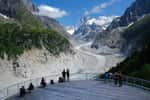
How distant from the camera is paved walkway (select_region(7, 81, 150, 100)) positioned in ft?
109

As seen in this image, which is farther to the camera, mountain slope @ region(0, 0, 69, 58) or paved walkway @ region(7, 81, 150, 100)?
mountain slope @ region(0, 0, 69, 58)

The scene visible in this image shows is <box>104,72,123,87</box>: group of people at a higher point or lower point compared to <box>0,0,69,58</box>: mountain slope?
lower

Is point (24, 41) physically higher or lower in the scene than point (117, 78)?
higher

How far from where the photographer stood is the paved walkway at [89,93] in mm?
33178

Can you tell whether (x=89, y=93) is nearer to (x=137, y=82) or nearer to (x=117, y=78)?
(x=117, y=78)

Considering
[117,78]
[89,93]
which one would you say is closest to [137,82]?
[117,78]

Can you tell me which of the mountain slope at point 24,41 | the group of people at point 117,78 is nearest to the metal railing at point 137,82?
the group of people at point 117,78

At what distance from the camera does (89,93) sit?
36219 millimetres

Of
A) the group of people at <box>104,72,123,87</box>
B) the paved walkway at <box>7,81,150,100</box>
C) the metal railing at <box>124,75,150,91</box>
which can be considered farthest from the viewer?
the group of people at <box>104,72,123,87</box>

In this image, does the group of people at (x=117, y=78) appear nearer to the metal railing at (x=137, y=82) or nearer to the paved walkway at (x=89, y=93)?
the paved walkway at (x=89, y=93)

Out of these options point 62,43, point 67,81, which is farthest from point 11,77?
point 67,81

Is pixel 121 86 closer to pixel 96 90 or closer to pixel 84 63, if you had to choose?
pixel 96 90

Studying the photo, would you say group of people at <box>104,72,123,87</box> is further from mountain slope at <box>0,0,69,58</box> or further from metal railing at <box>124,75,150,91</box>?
mountain slope at <box>0,0,69,58</box>

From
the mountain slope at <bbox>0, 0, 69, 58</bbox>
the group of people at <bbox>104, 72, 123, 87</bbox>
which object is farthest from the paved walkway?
the mountain slope at <bbox>0, 0, 69, 58</bbox>
